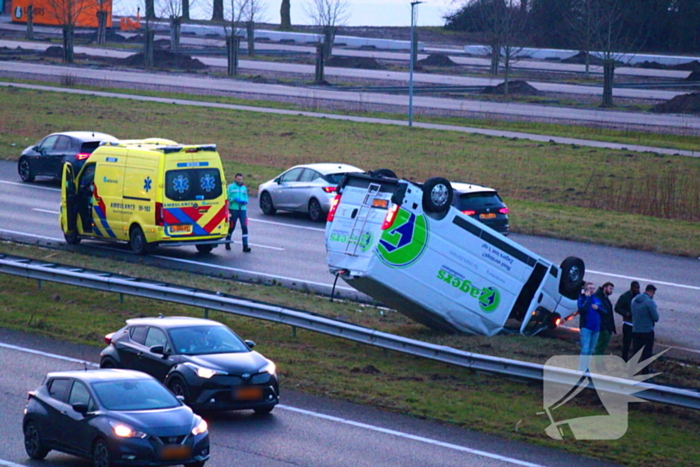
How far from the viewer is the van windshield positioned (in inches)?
848

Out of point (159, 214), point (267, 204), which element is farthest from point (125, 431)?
point (267, 204)

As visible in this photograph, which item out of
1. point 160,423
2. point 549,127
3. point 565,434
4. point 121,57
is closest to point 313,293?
point 565,434

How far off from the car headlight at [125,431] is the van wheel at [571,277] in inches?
348

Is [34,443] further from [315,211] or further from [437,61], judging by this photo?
[437,61]

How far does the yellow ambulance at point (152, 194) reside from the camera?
70.7 ft

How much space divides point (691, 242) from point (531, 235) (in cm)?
402

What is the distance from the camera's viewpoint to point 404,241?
1507 cm

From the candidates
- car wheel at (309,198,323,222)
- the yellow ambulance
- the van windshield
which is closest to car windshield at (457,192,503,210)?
car wheel at (309,198,323,222)

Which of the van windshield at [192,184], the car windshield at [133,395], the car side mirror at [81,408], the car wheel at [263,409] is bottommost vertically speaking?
the car wheel at [263,409]

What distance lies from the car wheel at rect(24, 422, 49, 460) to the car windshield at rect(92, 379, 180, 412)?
903 mm

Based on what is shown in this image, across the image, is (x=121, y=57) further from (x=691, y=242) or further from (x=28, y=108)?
(x=691, y=242)

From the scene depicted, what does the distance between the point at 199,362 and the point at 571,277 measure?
7.01m
